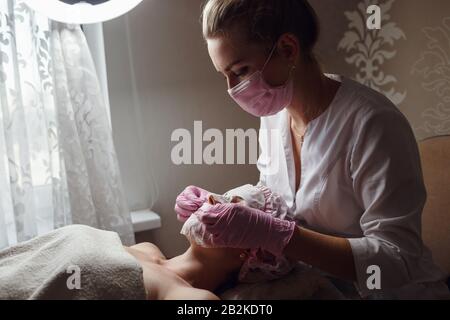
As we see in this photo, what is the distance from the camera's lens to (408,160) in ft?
2.64

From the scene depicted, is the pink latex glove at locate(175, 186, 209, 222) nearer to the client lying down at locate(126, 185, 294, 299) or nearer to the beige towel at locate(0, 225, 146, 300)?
the client lying down at locate(126, 185, 294, 299)

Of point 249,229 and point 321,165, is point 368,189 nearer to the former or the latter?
point 321,165

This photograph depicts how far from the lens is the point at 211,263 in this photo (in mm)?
939

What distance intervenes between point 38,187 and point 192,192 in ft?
1.47

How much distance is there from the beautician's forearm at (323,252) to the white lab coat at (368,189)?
18 millimetres

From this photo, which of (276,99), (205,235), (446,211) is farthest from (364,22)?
(205,235)

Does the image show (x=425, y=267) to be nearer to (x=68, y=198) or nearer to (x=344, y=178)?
(x=344, y=178)

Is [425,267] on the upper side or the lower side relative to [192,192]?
lower

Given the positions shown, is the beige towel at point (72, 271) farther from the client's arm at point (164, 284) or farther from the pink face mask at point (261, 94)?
the pink face mask at point (261, 94)

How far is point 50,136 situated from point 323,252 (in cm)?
76

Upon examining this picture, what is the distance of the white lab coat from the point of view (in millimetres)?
800

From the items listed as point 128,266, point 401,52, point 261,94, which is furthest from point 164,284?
point 401,52
